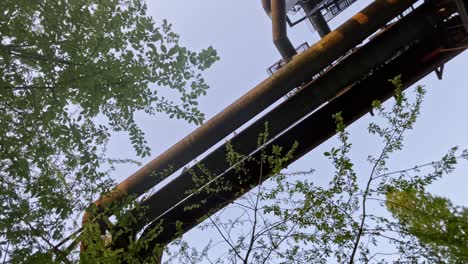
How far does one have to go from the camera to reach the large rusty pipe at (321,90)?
8.16 m

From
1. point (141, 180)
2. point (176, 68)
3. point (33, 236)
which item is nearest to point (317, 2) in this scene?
point (141, 180)

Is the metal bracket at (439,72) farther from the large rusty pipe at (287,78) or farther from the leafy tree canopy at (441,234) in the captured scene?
the leafy tree canopy at (441,234)

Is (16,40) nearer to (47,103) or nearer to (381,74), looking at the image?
(47,103)

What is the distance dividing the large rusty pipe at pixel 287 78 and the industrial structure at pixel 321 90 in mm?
22

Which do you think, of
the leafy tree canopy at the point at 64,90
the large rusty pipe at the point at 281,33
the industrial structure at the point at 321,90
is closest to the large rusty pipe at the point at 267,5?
the large rusty pipe at the point at 281,33

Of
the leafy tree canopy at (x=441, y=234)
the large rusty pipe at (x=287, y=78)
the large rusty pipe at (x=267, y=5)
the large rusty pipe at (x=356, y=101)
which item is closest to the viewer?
the leafy tree canopy at (x=441, y=234)

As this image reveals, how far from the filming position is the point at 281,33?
12328 millimetres

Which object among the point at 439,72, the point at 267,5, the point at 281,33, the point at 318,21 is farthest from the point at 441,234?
the point at 267,5

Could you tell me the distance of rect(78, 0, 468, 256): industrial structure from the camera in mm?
8016

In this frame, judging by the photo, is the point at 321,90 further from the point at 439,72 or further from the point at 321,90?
the point at 439,72

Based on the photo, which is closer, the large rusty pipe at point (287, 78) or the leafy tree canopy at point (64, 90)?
the leafy tree canopy at point (64, 90)

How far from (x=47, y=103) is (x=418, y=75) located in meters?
8.28

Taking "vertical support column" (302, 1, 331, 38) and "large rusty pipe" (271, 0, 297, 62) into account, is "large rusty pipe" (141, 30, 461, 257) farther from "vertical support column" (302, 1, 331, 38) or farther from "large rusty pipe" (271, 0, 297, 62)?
"vertical support column" (302, 1, 331, 38)

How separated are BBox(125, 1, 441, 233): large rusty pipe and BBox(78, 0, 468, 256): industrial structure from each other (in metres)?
0.02
